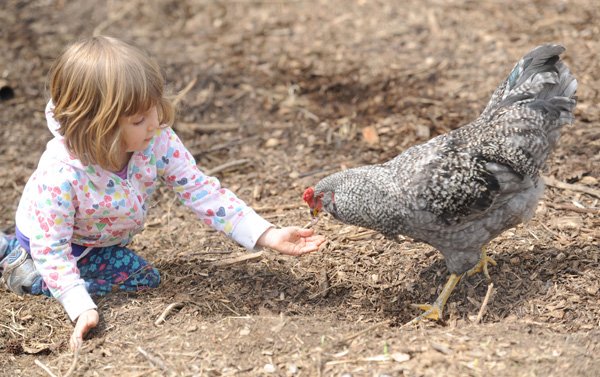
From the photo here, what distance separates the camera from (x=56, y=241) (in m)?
4.01

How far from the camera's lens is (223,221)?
4.48 metres

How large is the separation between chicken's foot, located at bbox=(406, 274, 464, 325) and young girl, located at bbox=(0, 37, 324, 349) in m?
0.77

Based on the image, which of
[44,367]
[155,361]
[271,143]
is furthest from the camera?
[271,143]

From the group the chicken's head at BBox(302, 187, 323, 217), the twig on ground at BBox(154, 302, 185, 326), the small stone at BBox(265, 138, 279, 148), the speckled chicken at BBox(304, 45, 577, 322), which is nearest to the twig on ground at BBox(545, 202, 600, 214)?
the speckled chicken at BBox(304, 45, 577, 322)

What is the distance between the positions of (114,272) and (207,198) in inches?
30.7

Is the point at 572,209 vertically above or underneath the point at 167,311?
above

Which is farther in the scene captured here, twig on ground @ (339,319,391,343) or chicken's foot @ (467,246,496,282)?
chicken's foot @ (467,246,496,282)

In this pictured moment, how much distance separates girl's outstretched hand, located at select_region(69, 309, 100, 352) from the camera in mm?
3896

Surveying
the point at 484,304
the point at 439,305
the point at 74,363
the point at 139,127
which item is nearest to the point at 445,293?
the point at 439,305

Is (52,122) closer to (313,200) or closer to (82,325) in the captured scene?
(82,325)

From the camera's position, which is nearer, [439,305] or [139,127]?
[139,127]

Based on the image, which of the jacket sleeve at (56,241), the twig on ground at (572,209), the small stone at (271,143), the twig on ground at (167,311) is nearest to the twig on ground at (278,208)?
the small stone at (271,143)

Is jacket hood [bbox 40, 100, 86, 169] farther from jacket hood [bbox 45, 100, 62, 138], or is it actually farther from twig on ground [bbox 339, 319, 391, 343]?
twig on ground [bbox 339, 319, 391, 343]

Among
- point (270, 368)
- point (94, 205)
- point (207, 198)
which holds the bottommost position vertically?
point (270, 368)
